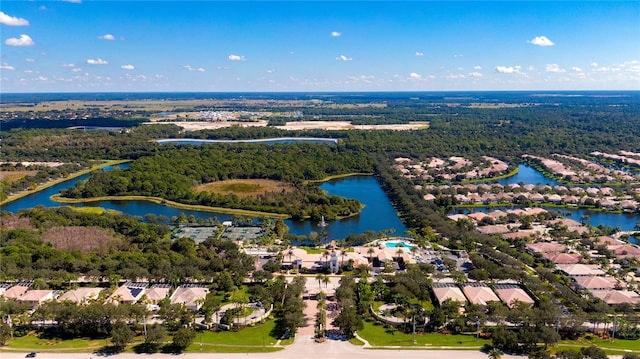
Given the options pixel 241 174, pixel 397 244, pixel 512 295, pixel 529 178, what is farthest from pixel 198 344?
pixel 529 178

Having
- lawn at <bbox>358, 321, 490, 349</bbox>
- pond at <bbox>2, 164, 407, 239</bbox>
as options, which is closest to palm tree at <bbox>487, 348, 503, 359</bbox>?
lawn at <bbox>358, 321, 490, 349</bbox>

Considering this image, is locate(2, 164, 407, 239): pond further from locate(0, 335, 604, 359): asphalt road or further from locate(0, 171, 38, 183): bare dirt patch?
locate(0, 335, 604, 359): asphalt road

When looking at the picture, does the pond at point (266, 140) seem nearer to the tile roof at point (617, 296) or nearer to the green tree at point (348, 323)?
the tile roof at point (617, 296)

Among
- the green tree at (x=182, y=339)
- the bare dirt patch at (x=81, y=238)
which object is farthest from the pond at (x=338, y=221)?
the green tree at (x=182, y=339)

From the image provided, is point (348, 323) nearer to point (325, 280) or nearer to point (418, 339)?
point (418, 339)

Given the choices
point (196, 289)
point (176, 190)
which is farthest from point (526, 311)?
point (176, 190)

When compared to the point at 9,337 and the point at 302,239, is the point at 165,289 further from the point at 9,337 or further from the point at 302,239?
the point at 302,239
